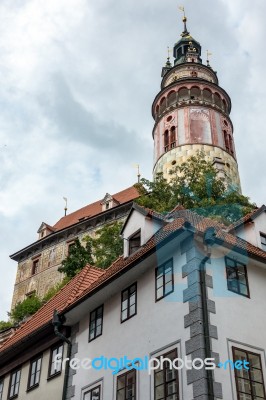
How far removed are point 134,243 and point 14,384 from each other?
5776mm

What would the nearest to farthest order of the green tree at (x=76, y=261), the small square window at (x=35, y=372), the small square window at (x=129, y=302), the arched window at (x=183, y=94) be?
the small square window at (x=129, y=302) → the small square window at (x=35, y=372) → the green tree at (x=76, y=261) → the arched window at (x=183, y=94)

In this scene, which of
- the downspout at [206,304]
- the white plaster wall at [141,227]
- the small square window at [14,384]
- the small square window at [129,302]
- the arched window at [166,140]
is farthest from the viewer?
the arched window at [166,140]

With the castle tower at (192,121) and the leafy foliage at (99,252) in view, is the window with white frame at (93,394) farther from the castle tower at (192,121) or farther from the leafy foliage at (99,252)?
the castle tower at (192,121)

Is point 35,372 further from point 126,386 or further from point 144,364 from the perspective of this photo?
point 144,364

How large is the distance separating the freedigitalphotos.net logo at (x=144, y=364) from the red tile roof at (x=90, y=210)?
102ft

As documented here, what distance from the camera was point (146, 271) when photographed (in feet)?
45.4

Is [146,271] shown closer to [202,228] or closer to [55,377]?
[202,228]

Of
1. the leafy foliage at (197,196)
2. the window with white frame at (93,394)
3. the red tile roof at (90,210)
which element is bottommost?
the window with white frame at (93,394)

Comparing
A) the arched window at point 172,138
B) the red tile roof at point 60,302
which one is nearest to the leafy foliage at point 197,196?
the red tile roof at point 60,302

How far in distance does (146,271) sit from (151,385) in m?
2.87

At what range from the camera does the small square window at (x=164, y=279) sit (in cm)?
1282

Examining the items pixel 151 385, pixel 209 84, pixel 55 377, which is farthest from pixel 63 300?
pixel 209 84

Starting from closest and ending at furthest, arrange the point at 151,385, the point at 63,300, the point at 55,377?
the point at 151,385
the point at 55,377
the point at 63,300

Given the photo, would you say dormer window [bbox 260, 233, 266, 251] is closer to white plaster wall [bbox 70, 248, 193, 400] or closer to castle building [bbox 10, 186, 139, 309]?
white plaster wall [bbox 70, 248, 193, 400]
